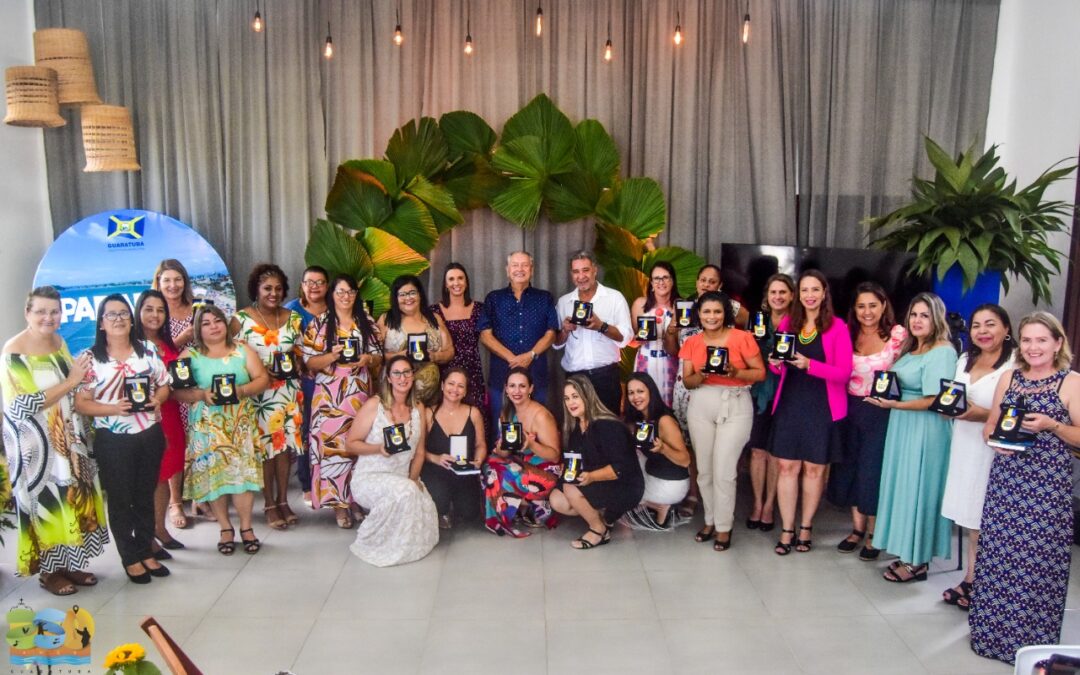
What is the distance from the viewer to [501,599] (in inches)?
159

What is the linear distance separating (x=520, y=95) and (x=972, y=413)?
347 centimetres

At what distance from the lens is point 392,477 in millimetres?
4539

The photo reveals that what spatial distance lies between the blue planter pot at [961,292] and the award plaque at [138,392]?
12.6ft

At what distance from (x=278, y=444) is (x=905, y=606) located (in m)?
3.16

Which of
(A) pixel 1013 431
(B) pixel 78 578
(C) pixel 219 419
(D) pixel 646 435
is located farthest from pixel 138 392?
(A) pixel 1013 431

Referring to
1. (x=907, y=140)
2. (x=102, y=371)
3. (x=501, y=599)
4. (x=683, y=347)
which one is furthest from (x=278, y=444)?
(x=907, y=140)

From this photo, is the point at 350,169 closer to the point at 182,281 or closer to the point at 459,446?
the point at 182,281

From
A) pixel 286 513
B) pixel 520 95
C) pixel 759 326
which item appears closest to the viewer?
pixel 759 326

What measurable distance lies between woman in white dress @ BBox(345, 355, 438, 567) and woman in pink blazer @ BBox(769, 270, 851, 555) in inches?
70.7

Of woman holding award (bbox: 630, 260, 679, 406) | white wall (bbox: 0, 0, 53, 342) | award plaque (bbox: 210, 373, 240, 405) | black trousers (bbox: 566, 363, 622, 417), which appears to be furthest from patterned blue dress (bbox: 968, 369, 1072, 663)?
white wall (bbox: 0, 0, 53, 342)

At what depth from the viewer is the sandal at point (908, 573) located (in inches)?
166

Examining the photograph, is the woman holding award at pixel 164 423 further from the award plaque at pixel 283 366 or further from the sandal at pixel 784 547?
the sandal at pixel 784 547

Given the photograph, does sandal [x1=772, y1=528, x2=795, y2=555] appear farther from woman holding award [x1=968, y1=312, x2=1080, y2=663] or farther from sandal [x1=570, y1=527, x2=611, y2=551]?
woman holding award [x1=968, y1=312, x2=1080, y2=663]

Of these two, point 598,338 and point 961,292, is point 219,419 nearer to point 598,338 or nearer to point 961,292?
point 598,338
